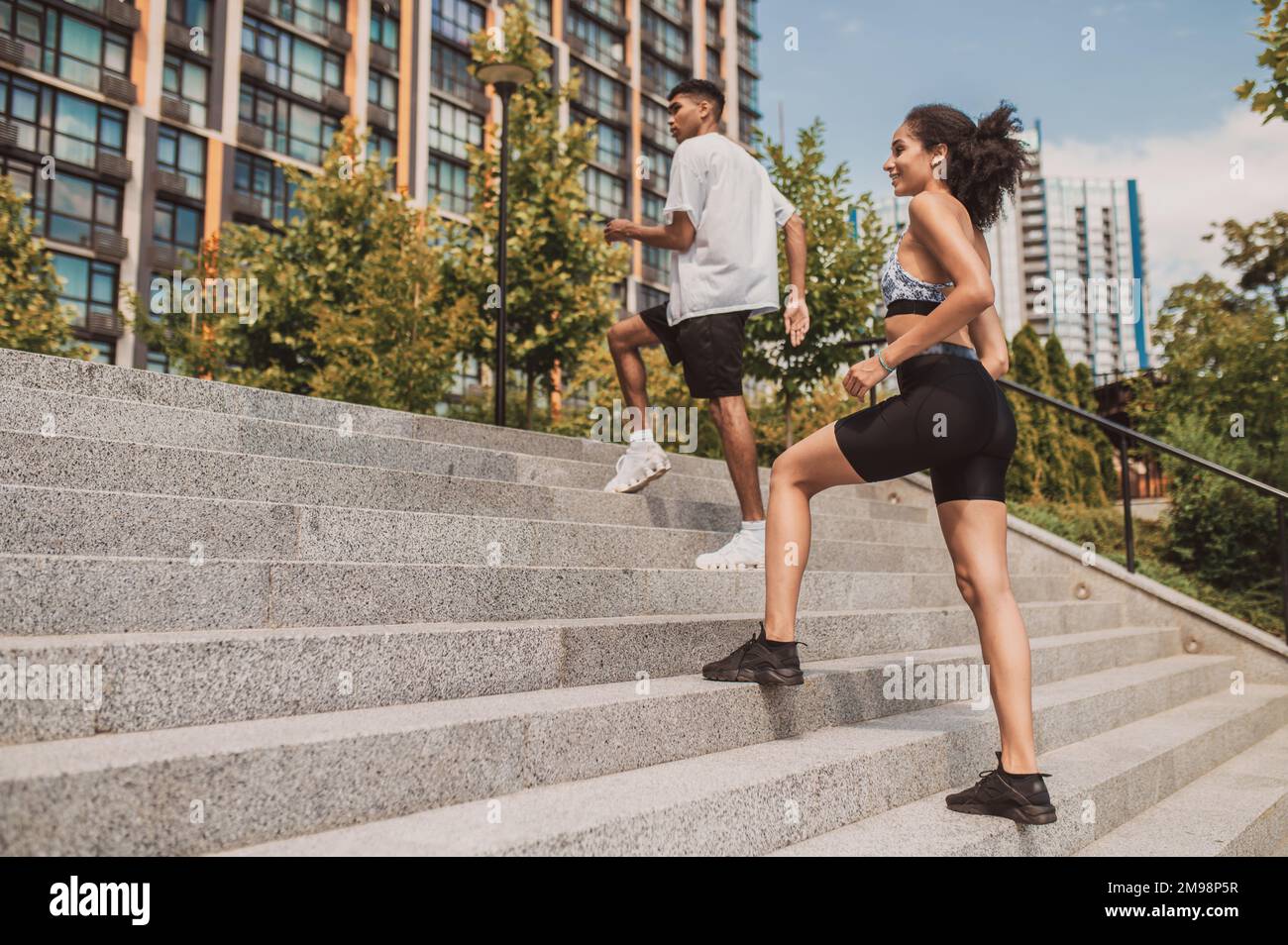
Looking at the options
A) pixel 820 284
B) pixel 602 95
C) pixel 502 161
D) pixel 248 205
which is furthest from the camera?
pixel 602 95

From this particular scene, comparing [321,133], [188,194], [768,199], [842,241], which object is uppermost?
[321,133]

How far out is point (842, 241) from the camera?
13.6 meters

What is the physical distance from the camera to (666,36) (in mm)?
54469

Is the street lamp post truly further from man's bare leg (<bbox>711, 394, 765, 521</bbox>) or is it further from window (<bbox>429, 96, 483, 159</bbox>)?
window (<bbox>429, 96, 483, 159</bbox>)

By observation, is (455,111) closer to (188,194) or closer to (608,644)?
(188,194)

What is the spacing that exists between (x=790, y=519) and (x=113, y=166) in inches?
1407

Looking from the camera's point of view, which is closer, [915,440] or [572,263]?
[915,440]

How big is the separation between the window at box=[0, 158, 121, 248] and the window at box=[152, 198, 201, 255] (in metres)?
1.29

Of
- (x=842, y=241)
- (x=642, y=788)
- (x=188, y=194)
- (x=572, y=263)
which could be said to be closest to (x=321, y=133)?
(x=188, y=194)

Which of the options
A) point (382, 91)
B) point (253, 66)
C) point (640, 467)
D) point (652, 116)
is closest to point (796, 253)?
point (640, 467)

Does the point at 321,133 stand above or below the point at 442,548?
above

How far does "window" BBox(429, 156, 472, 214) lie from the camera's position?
41.5 metres

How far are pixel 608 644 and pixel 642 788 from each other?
2.72 feet

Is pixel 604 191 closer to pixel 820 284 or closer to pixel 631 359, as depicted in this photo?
pixel 820 284
